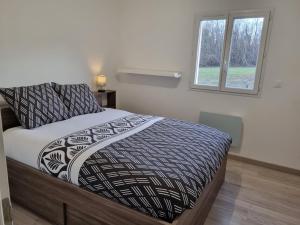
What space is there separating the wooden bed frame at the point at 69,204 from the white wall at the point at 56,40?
122cm

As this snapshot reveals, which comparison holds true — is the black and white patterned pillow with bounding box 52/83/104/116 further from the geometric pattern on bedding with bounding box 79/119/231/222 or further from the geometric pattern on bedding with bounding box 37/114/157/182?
the geometric pattern on bedding with bounding box 79/119/231/222

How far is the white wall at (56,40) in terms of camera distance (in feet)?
8.24

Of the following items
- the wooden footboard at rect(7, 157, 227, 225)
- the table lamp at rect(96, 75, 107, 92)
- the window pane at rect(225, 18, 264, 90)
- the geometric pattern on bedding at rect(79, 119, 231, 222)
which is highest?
the window pane at rect(225, 18, 264, 90)

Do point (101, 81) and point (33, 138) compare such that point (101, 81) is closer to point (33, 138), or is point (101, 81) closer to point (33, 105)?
point (33, 105)

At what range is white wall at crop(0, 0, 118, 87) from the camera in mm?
2512

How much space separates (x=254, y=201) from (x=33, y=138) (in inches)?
88.1

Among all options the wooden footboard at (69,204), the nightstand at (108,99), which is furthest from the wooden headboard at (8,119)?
the nightstand at (108,99)

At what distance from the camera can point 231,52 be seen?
10.3 feet

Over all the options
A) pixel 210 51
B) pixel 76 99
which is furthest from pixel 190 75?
pixel 76 99

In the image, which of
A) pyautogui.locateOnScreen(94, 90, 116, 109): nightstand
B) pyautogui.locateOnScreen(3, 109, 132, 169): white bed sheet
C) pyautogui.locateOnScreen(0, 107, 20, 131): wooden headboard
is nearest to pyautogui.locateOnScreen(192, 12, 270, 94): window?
pyautogui.locateOnScreen(94, 90, 116, 109): nightstand

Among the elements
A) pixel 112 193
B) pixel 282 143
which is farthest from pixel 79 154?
pixel 282 143

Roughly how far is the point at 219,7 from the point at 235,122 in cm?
160

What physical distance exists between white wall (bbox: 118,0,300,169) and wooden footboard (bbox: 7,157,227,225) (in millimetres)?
1453

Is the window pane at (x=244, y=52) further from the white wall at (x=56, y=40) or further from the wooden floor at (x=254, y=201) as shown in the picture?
the white wall at (x=56, y=40)
